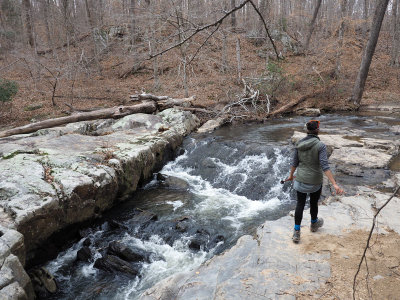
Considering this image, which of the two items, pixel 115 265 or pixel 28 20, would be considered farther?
pixel 28 20

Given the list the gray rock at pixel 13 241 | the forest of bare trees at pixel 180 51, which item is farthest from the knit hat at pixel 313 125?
the forest of bare trees at pixel 180 51

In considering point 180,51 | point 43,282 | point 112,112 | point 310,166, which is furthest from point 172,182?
point 180,51

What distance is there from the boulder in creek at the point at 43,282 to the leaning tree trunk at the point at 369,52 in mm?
14743

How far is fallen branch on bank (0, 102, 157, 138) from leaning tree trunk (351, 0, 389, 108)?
10867 mm

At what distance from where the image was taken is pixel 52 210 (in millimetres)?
5543

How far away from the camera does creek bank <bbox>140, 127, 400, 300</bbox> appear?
353cm

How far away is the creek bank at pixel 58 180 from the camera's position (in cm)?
461

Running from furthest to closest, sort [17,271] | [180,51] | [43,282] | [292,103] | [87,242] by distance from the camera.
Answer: [180,51]
[292,103]
[87,242]
[43,282]
[17,271]

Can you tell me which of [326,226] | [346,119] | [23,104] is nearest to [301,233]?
[326,226]

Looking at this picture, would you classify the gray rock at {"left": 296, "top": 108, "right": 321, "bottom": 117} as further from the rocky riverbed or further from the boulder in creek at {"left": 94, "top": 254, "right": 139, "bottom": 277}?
the boulder in creek at {"left": 94, "top": 254, "right": 139, "bottom": 277}

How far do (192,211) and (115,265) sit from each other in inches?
94.4

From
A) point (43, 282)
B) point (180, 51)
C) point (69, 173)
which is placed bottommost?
point (43, 282)

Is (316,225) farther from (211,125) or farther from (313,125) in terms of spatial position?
(211,125)

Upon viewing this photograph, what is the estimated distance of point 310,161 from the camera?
4305 millimetres
